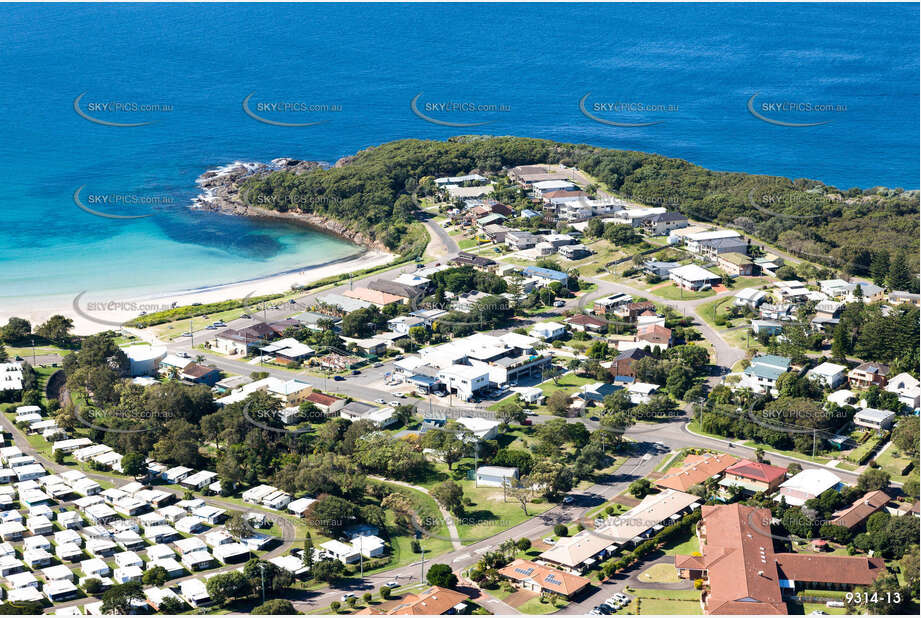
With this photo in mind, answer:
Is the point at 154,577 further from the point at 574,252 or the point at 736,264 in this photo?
the point at 736,264

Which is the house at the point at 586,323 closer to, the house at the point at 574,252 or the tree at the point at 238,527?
the house at the point at 574,252

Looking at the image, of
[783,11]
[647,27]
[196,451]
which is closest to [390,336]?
[196,451]

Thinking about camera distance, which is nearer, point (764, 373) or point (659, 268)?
point (764, 373)

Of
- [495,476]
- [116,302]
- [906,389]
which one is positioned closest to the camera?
[495,476]

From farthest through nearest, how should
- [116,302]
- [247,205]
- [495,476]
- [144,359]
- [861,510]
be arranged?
[247,205]
[116,302]
[144,359]
[495,476]
[861,510]

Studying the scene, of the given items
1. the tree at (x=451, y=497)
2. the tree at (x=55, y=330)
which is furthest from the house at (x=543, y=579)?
the tree at (x=55, y=330)

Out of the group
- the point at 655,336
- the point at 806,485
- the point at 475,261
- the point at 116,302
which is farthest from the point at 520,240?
the point at 806,485
